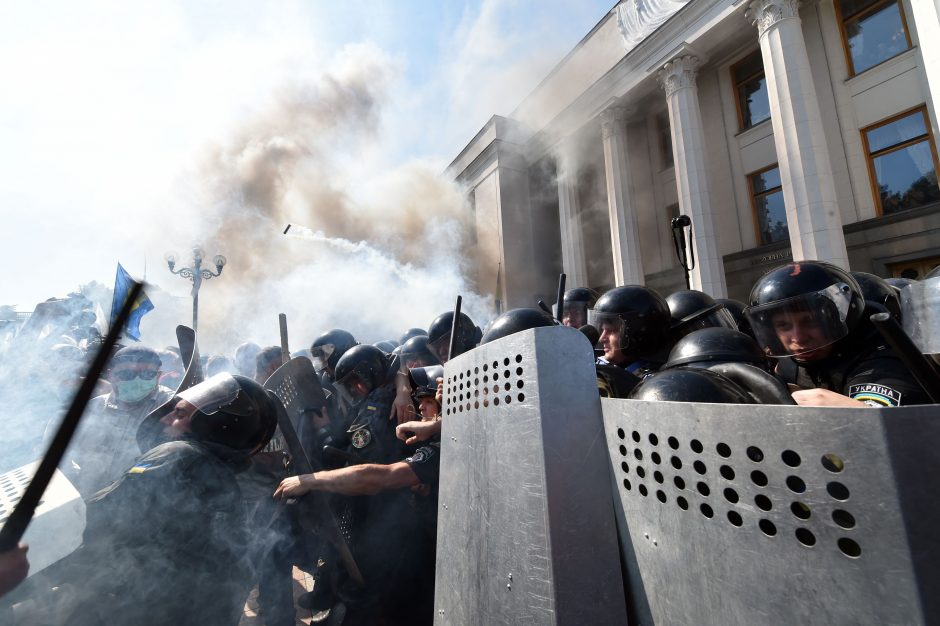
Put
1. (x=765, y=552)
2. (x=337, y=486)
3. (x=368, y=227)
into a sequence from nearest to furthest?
(x=765, y=552)
(x=337, y=486)
(x=368, y=227)

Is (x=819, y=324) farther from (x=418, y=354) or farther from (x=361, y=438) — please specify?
(x=418, y=354)

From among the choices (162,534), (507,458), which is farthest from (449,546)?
(162,534)

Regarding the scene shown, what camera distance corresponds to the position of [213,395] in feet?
7.10

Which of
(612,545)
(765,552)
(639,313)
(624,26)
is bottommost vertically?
(612,545)

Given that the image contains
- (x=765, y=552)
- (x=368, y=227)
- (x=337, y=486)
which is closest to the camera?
(x=765, y=552)

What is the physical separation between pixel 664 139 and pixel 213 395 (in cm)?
1692

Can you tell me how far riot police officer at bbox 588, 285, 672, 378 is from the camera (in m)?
3.26

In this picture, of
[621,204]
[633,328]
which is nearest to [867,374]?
[633,328]

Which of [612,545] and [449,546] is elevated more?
[612,545]

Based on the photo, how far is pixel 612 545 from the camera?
3.82 ft

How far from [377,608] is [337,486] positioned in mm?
974

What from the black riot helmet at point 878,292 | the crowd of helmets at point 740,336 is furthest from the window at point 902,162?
the black riot helmet at point 878,292

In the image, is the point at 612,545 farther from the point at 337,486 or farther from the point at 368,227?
the point at 368,227

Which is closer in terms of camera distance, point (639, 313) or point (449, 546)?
point (449, 546)
